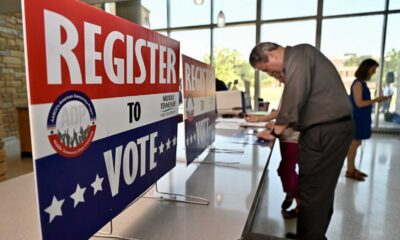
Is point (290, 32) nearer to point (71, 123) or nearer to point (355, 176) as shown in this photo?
point (355, 176)

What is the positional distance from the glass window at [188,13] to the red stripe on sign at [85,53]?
7.12 metres

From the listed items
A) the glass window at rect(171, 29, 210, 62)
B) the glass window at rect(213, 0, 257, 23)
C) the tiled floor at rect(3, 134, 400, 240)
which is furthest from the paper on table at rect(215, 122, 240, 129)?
the glass window at rect(213, 0, 257, 23)

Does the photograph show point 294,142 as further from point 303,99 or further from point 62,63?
point 62,63

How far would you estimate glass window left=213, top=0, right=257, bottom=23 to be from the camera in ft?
23.6

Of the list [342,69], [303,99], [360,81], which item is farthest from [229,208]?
[342,69]

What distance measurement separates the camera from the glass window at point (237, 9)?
721 centimetres

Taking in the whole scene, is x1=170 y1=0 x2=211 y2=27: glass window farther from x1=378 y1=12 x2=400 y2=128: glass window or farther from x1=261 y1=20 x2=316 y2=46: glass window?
x1=378 y1=12 x2=400 y2=128: glass window

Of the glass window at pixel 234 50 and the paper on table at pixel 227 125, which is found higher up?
the glass window at pixel 234 50

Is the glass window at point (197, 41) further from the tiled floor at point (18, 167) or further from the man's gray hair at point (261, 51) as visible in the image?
the man's gray hair at point (261, 51)

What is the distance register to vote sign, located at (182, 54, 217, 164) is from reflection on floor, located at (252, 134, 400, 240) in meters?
0.85

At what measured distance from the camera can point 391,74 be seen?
6539 millimetres

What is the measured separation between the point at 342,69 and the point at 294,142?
589 centimetres

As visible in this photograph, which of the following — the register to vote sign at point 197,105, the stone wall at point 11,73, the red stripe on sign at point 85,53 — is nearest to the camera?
the red stripe on sign at point 85,53

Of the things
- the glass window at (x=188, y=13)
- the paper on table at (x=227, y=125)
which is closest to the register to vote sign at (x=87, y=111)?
the paper on table at (x=227, y=125)
